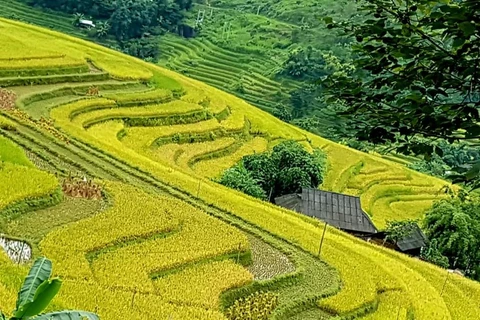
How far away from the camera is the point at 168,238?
8.34 meters

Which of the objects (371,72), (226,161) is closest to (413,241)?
(226,161)

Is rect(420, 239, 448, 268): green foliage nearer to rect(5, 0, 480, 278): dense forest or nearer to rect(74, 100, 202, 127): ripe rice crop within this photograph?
rect(5, 0, 480, 278): dense forest

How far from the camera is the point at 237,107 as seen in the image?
80.8 feet

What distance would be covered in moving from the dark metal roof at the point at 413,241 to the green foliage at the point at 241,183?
3735mm

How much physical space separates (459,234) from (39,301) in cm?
1443

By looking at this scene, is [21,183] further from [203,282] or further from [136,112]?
[136,112]

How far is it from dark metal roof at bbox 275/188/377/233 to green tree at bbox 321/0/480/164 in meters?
12.2

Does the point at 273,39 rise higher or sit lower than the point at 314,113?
higher

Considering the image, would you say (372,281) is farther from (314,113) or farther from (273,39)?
(273,39)

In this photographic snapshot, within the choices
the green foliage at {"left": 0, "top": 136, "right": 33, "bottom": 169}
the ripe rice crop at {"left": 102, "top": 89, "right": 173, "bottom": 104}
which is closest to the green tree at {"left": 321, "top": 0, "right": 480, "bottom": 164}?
the green foliage at {"left": 0, "top": 136, "right": 33, "bottom": 169}

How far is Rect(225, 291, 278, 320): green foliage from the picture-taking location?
23.2 ft

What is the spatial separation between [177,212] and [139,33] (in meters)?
37.3

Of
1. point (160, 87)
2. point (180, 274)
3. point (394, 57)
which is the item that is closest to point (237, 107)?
point (160, 87)

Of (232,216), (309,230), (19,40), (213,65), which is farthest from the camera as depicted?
(213,65)
